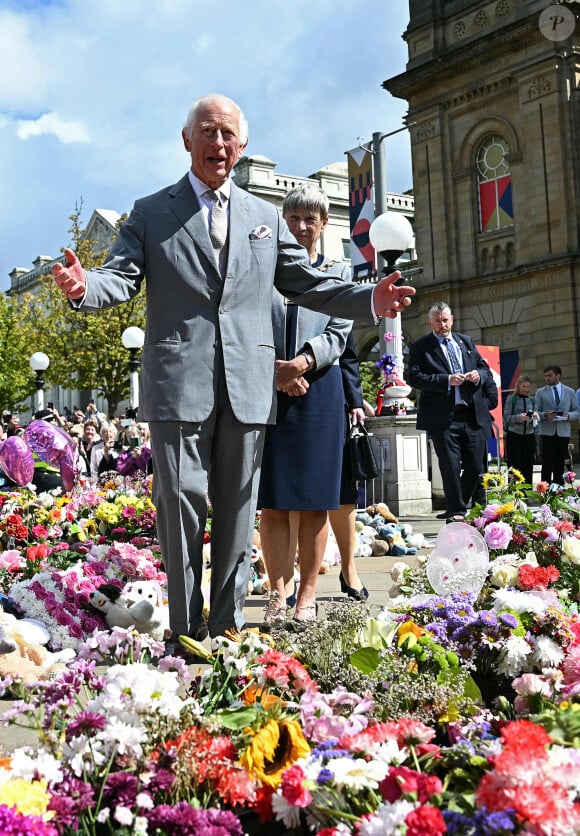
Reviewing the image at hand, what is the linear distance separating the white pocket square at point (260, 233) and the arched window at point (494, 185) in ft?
86.1

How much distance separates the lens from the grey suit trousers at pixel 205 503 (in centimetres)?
347

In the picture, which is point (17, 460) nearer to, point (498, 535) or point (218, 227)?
point (218, 227)

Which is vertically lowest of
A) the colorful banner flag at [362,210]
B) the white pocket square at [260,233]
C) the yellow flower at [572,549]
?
the yellow flower at [572,549]

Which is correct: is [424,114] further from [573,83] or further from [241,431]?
[241,431]

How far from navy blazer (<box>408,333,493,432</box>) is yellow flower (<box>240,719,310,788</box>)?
5339 mm

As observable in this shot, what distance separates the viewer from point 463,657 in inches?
111

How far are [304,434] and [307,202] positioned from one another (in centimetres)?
117

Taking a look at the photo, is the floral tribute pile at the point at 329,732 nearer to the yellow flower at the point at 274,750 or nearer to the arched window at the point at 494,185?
the yellow flower at the point at 274,750

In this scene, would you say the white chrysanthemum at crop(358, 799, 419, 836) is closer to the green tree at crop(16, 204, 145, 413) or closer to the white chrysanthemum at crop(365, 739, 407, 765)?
the white chrysanthemum at crop(365, 739, 407, 765)

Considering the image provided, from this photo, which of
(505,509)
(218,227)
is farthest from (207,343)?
(505,509)

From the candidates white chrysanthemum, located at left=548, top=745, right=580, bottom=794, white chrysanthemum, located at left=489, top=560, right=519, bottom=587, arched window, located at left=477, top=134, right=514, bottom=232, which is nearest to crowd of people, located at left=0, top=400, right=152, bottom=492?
white chrysanthemum, located at left=489, top=560, right=519, bottom=587

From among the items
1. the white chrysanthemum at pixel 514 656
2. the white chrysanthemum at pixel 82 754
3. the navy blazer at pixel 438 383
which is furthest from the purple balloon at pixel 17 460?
the white chrysanthemum at pixel 82 754

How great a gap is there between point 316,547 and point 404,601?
1.14 metres

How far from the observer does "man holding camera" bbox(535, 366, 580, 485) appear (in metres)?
12.9
